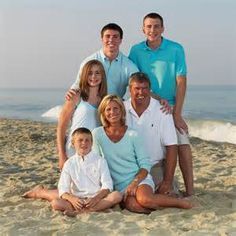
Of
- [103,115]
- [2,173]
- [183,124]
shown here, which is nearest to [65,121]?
[103,115]

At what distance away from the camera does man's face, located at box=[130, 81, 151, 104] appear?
5.03 metres

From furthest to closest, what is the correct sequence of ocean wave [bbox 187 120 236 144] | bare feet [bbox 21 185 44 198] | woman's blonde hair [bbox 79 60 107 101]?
ocean wave [bbox 187 120 236 144], bare feet [bbox 21 185 44 198], woman's blonde hair [bbox 79 60 107 101]

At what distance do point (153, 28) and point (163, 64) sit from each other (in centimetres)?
41

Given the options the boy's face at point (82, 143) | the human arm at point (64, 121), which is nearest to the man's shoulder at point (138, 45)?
the human arm at point (64, 121)

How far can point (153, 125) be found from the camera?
17.3 feet

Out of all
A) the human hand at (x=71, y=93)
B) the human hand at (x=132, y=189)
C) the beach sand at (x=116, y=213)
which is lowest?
the beach sand at (x=116, y=213)

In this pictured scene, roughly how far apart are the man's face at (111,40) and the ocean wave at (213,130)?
13.7 m

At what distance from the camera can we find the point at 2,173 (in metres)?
7.49

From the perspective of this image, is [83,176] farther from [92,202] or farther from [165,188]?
[165,188]

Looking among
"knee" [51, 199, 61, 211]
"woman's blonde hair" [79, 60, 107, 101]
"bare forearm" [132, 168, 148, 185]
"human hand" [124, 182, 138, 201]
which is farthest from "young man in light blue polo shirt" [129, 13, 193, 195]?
"knee" [51, 199, 61, 211]

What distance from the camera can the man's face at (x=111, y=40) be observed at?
17.3 ft

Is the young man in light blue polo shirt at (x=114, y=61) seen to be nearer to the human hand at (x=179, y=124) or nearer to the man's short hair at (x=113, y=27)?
the man's short hair at (x=113, y=27)

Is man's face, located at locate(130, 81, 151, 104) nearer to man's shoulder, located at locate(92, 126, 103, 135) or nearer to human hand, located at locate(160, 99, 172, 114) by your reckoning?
human hand, located at locate(160, 99, 172, 114)

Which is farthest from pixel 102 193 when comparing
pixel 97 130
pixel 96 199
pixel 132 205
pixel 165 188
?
pixel 165 188
